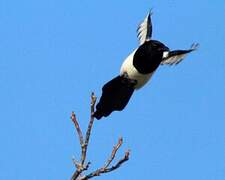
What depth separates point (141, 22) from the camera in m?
5.72

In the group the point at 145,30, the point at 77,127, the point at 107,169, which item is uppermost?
the point at 145,30

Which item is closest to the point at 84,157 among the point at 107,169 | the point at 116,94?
the point at 107,169

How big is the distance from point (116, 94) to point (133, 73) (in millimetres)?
267

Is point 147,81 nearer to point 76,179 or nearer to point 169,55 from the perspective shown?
point 169,55

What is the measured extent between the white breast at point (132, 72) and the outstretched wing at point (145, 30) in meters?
0.29

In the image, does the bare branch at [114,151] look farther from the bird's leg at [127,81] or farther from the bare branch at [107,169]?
the bird's leg at [127,81]

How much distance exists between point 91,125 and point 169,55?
1324 millimetres

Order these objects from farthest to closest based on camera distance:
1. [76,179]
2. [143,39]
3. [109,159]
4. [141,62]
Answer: [143,39] < [141,62] < [109,159] < [76,179]

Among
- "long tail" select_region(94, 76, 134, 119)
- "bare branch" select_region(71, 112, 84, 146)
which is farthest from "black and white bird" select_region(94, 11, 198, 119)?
"bare branch" select_region(71, 112, 84, 146)

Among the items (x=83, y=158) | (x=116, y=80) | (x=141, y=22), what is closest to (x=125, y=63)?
(x=116, y=80)

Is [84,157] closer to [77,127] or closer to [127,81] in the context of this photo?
[77,127]

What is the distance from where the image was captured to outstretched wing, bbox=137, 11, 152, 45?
527 centimetres

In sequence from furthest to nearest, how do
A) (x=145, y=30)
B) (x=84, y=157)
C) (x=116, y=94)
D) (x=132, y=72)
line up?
1. (x=145, y=30)
2. (x=116, y=94)
3. (x=132, y=72)
4. (x=84, y=157)

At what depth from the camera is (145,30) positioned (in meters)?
5.42
